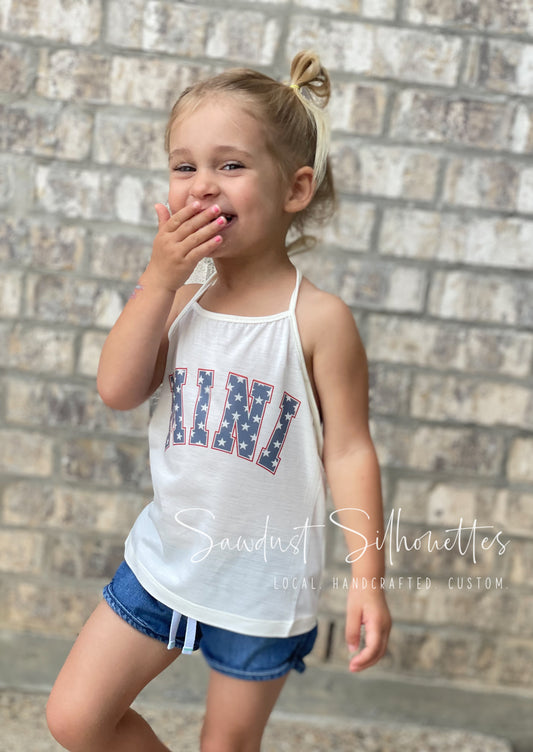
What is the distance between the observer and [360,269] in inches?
91.2

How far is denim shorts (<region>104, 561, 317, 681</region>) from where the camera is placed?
153cm

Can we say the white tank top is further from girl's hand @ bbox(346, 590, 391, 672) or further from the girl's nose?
the girl's nose

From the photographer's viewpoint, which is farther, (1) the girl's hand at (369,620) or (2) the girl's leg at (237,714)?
(2) the girl's leg at (237,714)

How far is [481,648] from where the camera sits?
8.30ft

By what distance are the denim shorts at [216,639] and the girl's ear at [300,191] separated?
86 centimetres

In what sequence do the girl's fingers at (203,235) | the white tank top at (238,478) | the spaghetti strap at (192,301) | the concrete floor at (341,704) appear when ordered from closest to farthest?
the girl's fingers at (203,235), the white tank top at (238,478), the spaghetti strap at (192,301), the concrete floor at (341,704)

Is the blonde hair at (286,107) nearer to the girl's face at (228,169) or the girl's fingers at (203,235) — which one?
the girl's face at (228,169)

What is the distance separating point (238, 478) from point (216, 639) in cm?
39

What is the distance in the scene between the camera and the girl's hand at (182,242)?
1.40 metres

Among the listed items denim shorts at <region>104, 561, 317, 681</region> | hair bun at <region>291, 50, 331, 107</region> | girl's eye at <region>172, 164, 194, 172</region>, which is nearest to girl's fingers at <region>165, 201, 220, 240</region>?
girl's eye at <region>172, 164, 194, 172</region>

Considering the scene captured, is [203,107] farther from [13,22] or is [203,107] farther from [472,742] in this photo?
[472,742]

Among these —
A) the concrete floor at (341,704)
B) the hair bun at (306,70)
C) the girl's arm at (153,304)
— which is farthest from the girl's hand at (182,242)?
the concrete floor at (341,704)

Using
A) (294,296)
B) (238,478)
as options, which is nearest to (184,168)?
(294,296)

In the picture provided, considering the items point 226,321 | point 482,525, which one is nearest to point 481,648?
point 482,525
